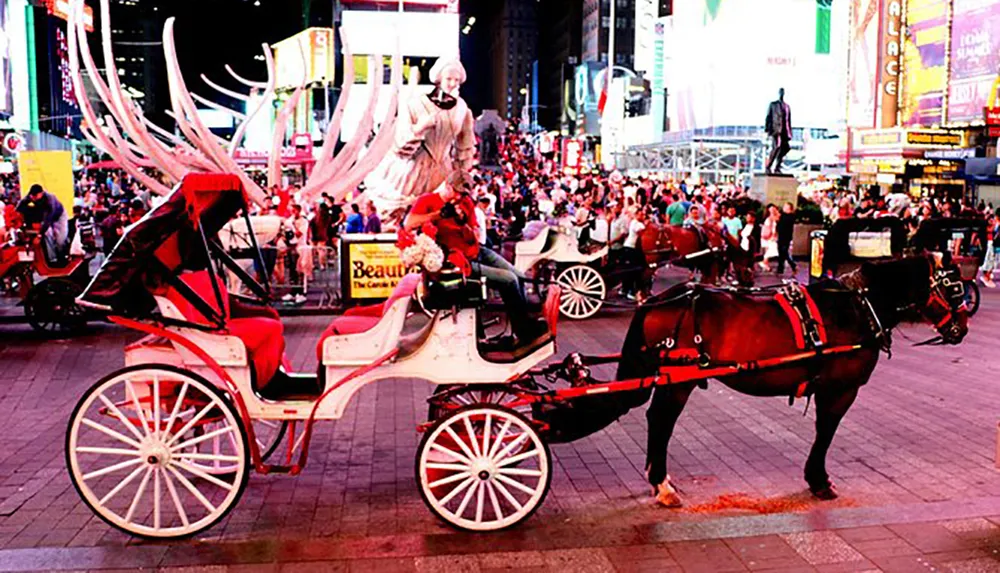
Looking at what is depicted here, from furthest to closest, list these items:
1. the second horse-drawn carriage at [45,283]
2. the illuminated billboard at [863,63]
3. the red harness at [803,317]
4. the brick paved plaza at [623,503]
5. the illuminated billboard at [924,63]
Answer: the illuminated billboard at [863,63] < the illuminated billboard at [924,63] < the second horse-drawn carriage at [45,283] < the red harness at [803,317] < the brick paved plaza at [623,503]

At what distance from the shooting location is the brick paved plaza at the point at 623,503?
5398mm

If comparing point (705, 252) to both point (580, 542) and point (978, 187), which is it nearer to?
point (580, 542)

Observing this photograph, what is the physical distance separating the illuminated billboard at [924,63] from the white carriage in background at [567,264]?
24.1m

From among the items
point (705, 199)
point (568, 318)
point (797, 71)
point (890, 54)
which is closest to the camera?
point (568, 318)

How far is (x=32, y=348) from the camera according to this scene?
12.2 m

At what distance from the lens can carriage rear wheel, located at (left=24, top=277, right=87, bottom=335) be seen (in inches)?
509

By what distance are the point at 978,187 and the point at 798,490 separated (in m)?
26.8

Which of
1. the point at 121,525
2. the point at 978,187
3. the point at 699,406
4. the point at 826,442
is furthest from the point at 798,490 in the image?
the point at 978,187

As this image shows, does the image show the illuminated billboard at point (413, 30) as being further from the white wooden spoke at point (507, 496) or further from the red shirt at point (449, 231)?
the white wooden spoke at point (507, 496)

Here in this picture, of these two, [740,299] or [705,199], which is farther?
[705,199]

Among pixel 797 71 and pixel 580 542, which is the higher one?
pixel 797 71

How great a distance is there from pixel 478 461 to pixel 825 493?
2473 millimetres

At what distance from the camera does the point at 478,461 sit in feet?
18.6

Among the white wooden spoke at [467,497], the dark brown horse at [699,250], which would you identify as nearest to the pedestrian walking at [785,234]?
the dark brown horse at [699,250]
